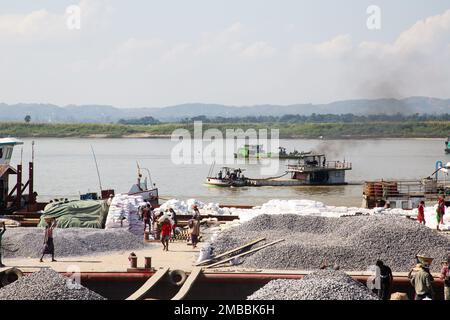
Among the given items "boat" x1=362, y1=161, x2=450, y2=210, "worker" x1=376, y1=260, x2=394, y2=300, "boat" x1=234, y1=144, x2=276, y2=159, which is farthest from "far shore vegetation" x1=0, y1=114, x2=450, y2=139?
"worker" x1=376, y1=260, x2=394, y2=300

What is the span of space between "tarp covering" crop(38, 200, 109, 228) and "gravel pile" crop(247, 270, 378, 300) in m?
10.2

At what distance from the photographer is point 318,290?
48.7 ft

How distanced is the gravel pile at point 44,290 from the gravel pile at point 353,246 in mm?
5277

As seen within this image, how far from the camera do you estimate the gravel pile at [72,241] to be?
2116 centimetres

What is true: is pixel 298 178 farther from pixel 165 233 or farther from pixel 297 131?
pixel 297 131

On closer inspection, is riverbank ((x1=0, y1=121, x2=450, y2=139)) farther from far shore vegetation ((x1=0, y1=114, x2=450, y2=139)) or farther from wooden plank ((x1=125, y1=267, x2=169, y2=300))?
wooden plank ((x1=125, y1=267, x2=169, y2=300))

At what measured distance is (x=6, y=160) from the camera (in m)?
32.5

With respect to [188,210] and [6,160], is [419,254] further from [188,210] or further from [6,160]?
[6,160]

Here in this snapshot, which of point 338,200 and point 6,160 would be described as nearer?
point 6,160

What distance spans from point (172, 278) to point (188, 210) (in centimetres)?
1333

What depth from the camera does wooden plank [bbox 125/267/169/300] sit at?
16.3 m

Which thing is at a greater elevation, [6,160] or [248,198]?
[6,160]

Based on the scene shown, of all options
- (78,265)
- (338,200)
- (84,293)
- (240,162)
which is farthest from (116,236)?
(240,162)
